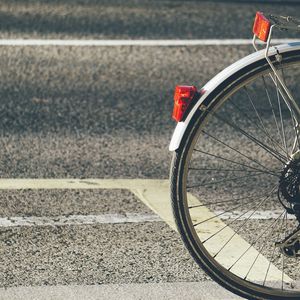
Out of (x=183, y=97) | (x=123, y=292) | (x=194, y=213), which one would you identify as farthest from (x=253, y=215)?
(x=183, y=97)

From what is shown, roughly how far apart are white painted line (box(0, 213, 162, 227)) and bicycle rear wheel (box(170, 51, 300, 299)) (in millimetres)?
266

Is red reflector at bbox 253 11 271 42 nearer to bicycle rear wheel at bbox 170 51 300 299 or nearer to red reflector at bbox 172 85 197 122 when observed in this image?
bicycle rear wheel at bbox 170 51 300 299

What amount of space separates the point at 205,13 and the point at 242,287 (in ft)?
16.6

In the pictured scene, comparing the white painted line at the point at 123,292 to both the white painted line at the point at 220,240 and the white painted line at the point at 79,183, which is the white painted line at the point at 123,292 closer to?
the white painted line at the point at 220,240

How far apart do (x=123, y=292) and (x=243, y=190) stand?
4.77 feet

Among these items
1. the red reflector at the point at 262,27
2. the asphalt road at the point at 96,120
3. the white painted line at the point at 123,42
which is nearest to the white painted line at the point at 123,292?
the asphalt road at the point at 96,120

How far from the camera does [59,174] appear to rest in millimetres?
5645

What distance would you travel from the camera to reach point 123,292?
425 centimetres

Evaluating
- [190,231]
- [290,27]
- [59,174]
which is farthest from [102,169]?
[290,27]

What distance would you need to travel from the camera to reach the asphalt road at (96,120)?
4555 millimetres

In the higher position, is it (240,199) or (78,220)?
(240,199)

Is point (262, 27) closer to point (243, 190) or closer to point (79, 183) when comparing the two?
point (243, 190)

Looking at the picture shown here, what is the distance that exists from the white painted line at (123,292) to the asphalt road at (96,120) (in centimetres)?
5

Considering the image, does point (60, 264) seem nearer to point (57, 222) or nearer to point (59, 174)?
point (57, 222)
